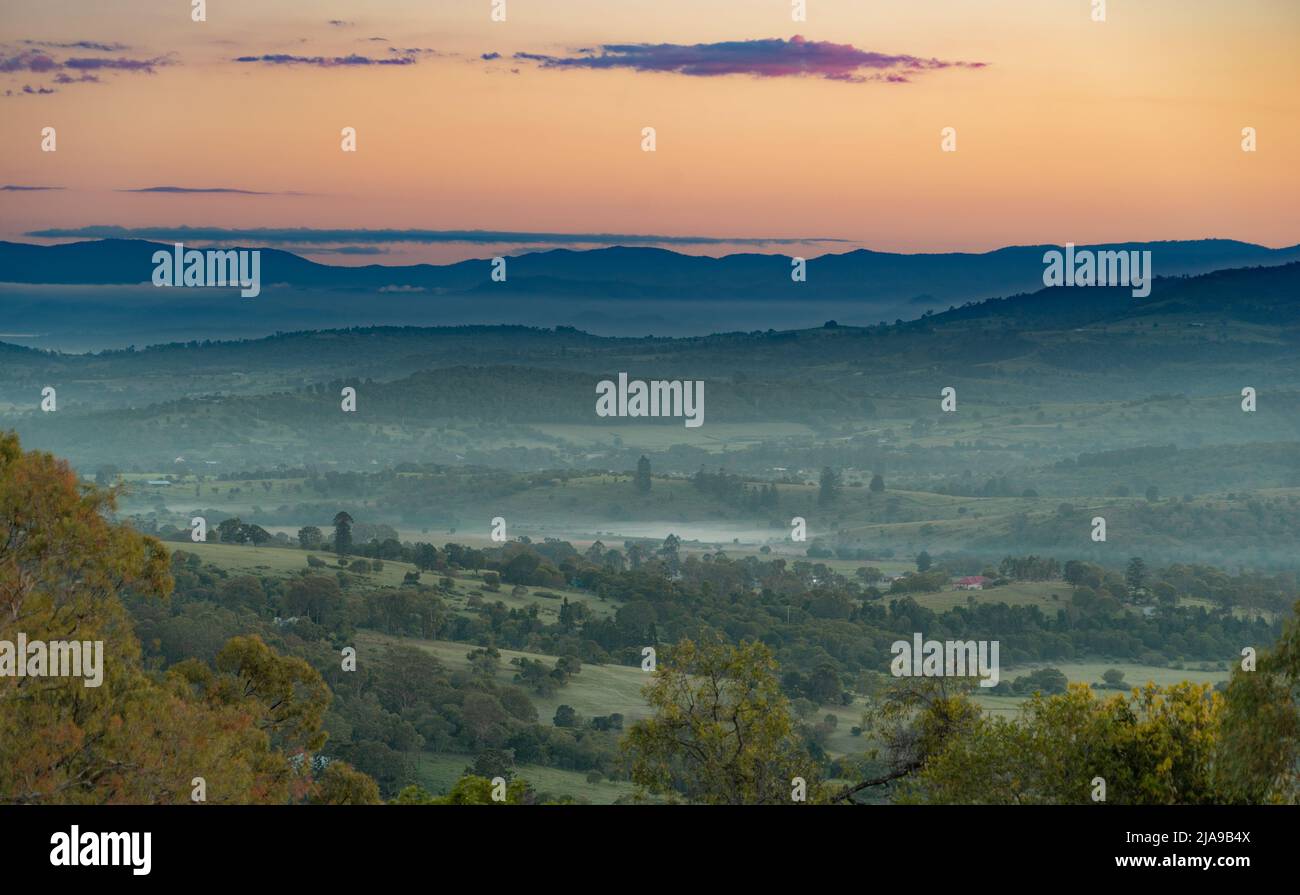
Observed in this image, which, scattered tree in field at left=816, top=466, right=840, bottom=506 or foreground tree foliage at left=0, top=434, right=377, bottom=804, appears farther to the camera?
scattered tree in field at left=816, top=466, right=840, bottom=506

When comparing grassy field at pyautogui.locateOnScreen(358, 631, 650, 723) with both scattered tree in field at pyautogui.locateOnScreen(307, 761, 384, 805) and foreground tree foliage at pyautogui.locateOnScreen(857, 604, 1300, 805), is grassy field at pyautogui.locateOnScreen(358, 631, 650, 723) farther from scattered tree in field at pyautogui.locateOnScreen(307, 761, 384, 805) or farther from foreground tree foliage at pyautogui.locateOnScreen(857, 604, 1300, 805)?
foreground tree foliage at pyautogui.locateOnScreen(857, 604, 1300, 805)

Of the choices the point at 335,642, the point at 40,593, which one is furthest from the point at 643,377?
the point at 40,593

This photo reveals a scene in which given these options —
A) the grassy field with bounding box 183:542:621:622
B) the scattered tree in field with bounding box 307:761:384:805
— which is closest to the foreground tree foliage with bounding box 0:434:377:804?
the scattered tree in field with bounding box 307:761:384:805

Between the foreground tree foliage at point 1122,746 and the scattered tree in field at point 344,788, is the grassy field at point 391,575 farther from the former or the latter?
the foreground tree foliage at point 1122,746

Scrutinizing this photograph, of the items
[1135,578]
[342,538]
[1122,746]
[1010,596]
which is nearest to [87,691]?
[1122,746]

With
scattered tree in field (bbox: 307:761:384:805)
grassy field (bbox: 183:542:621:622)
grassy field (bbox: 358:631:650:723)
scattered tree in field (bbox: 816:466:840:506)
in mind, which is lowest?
grassy field (bbox: 358:631:650:723)

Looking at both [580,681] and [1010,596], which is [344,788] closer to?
[580,681]
